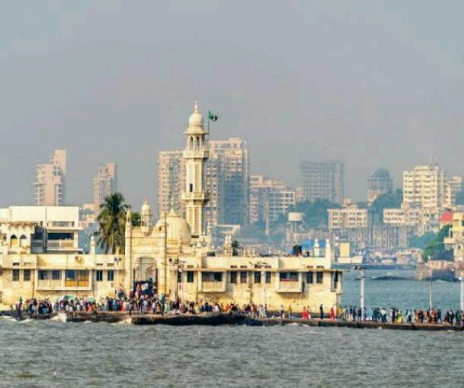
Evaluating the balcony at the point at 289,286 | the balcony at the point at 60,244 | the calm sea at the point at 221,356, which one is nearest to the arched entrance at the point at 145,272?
the balcony at the point at 60,244

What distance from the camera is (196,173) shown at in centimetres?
12975

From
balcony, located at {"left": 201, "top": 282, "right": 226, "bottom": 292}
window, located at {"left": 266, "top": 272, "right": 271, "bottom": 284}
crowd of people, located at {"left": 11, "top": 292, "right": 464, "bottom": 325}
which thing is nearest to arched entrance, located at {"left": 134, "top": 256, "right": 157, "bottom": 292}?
crowd of people, located at {"left": 11, "top": 292, "right": 464, "bottom": 325}

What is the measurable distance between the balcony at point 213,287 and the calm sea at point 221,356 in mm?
8255

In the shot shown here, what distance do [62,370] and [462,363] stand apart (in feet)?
62.2

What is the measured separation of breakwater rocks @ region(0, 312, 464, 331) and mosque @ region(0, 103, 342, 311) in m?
6.11

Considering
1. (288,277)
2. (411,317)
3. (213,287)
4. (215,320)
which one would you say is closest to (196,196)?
(213,287)

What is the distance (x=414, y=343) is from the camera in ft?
335

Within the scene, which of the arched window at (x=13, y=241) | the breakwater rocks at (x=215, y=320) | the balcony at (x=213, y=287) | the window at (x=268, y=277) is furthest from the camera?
the arched window at (x=13, y=241)

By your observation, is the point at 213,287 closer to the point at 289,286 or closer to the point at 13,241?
the point at 289,286

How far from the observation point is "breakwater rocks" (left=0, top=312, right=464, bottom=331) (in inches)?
4373

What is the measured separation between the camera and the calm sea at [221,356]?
84.1 metres

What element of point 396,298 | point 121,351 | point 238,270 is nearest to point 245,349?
point 121,351

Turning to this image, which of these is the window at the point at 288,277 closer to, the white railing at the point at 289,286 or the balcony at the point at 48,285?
the white railing at the point at 289,286

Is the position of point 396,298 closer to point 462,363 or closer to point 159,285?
point 159,285
